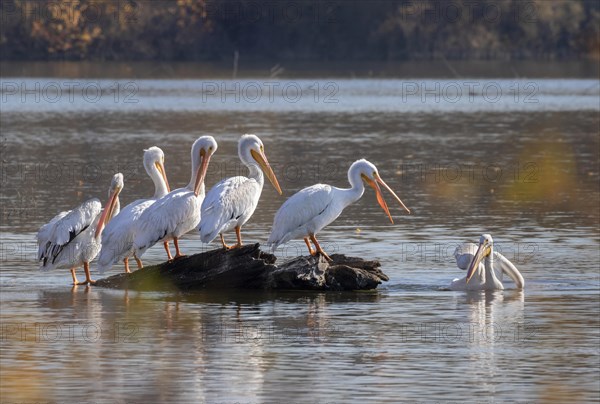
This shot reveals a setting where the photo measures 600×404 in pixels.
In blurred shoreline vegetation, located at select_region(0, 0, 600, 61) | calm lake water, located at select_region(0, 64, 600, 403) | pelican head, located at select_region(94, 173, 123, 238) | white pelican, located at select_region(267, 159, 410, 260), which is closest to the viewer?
calm lake water, located at select_region(0, 64, 600, 403)

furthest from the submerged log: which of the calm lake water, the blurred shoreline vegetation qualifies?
the blurred shoreline vegetation

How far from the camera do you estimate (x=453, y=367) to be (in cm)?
1077

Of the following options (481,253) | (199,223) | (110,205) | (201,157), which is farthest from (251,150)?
(481,253)

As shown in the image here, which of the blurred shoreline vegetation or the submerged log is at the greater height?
the blurred shoreline vegetation

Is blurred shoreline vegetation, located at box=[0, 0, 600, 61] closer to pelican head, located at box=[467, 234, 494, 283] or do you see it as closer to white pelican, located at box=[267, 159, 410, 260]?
pelican head, located at box=[467, 234, 494, 283]

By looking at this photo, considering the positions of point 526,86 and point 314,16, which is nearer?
point 526,86

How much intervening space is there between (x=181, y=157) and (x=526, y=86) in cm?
3198

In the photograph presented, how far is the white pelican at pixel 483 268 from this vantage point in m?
13.9

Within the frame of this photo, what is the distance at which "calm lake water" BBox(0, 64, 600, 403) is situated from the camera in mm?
10352

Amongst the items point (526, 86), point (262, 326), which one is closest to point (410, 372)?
point (262, 326)

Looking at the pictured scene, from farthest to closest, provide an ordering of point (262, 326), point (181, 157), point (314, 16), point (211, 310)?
point (314, 16) < point (181, 157) < point (211, 310) < point (262, 326)

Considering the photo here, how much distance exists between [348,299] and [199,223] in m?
1.41

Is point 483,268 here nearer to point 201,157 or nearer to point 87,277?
point 201,157

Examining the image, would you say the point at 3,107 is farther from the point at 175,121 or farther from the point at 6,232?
the point at 6,232
